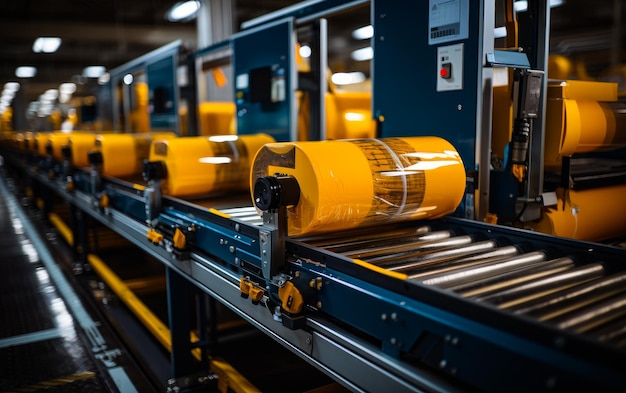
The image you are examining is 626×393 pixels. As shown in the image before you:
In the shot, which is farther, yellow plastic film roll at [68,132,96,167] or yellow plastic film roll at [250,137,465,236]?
yellow plastic film roll at [68,132,96,167]

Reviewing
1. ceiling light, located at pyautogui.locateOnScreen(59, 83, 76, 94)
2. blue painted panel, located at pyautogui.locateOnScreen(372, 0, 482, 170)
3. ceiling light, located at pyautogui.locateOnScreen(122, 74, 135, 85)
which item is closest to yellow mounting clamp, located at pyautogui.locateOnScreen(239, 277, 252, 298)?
blue painted panel, located at pyautogui.locateOnScreen(372, 0, 482, 170)

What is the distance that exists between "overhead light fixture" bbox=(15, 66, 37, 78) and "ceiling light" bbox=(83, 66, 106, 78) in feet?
6.13

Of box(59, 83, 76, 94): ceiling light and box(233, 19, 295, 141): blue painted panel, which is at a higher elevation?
box(59, 83, 76, 94): ceiling light

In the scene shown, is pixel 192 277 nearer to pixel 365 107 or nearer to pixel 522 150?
pixel 522 150

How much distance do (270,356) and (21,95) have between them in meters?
22.8

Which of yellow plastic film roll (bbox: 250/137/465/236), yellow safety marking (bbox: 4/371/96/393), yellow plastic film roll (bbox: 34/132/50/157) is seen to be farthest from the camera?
yellow plastic film roll (bbox: 34/132/50/157)

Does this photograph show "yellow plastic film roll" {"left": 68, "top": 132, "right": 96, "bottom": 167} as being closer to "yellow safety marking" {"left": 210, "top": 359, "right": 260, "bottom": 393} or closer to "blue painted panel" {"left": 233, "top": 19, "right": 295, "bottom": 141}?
"blue painted panel" {"left": 233, "top": 19, "right": 295, "bottom": 141}

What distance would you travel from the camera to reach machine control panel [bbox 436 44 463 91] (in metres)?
2.33

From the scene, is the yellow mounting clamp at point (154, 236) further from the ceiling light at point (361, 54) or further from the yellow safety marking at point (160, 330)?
the ceiling light at point (361, 54)

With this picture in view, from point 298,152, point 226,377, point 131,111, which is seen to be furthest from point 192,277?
point 131,111

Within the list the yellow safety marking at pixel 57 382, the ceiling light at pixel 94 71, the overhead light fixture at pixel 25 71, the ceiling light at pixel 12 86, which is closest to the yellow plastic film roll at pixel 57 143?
the yellow safety marking at pixel 57 382

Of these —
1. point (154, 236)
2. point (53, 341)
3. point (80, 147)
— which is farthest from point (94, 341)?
point (80, 147)

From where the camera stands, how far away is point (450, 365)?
3.82ft

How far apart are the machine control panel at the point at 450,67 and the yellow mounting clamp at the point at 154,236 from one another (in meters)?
1.61
